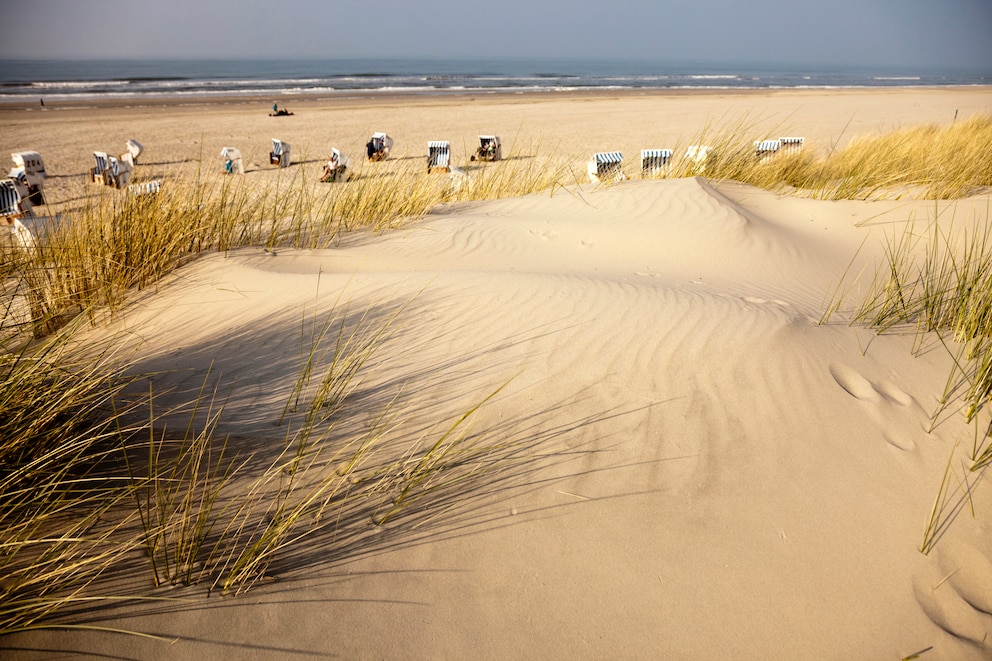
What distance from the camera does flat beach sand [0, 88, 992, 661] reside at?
1601mm

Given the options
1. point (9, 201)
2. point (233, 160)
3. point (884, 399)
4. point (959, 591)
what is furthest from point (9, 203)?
point (959, 591)

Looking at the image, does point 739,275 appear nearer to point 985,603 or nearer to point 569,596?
point 985,603

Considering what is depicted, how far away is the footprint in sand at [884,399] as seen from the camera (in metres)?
2.40

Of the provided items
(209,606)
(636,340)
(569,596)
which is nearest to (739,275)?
(636,340)

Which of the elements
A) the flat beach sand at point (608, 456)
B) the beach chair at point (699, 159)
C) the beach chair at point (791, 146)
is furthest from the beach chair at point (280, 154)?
the beach chair at point (791, 146)

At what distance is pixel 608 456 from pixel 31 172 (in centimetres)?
1032

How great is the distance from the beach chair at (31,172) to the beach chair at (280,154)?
148 inches

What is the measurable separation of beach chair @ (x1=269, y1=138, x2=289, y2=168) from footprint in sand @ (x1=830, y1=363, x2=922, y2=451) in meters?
10.8

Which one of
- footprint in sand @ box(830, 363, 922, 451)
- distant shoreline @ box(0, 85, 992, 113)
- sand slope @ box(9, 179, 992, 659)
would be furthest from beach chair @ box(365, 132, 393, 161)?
distant shoreline @ box(0, 85, 992, 113)

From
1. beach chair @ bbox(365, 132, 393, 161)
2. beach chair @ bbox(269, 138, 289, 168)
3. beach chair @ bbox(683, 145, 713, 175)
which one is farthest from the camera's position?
beach chair @ bbox(365, 132, 393, 161)

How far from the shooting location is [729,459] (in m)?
2.24

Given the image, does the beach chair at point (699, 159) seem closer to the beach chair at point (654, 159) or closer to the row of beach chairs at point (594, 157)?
the row of beach chairs at point (594, 157)

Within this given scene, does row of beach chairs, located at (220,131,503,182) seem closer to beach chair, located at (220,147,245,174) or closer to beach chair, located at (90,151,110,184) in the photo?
beach chair, located at (220,147,245,174)

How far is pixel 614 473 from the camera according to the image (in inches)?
85.1
